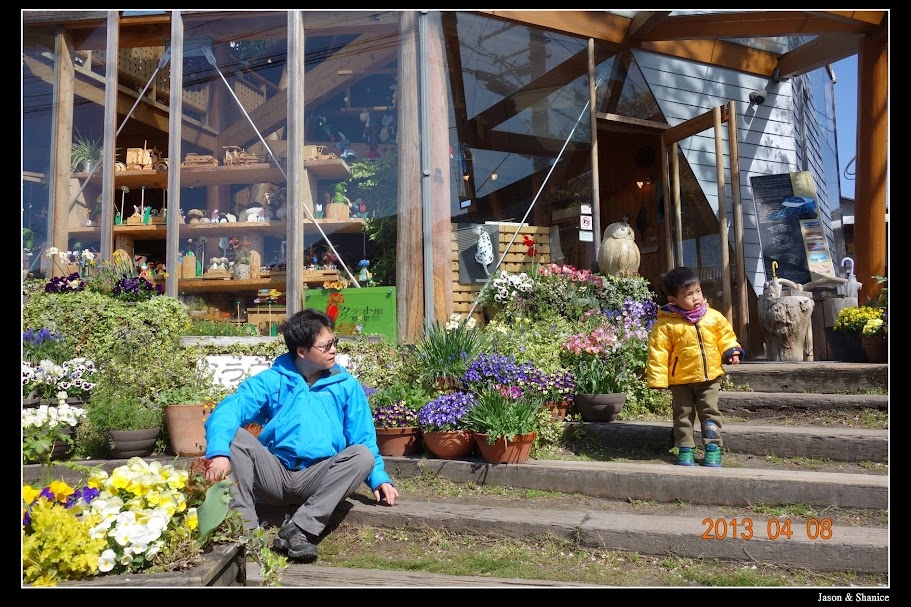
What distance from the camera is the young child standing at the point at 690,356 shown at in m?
4.09

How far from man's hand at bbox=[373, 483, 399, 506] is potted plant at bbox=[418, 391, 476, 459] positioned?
2.36 feet

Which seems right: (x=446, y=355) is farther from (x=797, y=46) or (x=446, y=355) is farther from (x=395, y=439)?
(x=797, y=46)

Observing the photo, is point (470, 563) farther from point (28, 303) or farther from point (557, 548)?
point (28, 303)

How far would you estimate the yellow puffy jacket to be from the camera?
4121 millimetres

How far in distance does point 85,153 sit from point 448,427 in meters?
6.40

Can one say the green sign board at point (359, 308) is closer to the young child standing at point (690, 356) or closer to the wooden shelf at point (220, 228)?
the wooden shelf at point (220, 228)

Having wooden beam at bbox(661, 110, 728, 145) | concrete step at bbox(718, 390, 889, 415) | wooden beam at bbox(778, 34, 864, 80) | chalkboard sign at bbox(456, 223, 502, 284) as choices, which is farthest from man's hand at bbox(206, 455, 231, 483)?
wooden beam at bbox(778, 34, 864, 80)

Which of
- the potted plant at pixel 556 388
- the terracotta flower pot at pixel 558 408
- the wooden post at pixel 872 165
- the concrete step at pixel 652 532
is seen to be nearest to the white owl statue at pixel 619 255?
the wooden post at pixel 872 165

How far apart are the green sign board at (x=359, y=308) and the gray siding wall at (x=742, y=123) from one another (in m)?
4.90

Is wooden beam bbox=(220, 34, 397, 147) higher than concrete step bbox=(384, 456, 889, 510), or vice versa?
wooden beam bbox=(220, 34, 397, 147)

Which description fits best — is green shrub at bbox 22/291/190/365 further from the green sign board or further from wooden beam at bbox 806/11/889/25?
wooden beam at bbox 806/11/889/25

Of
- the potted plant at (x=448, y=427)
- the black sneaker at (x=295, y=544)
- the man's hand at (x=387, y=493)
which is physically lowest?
the black sneaker at (x=295, y=544)

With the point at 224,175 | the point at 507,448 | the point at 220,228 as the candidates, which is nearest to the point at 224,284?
the point at 220,228
